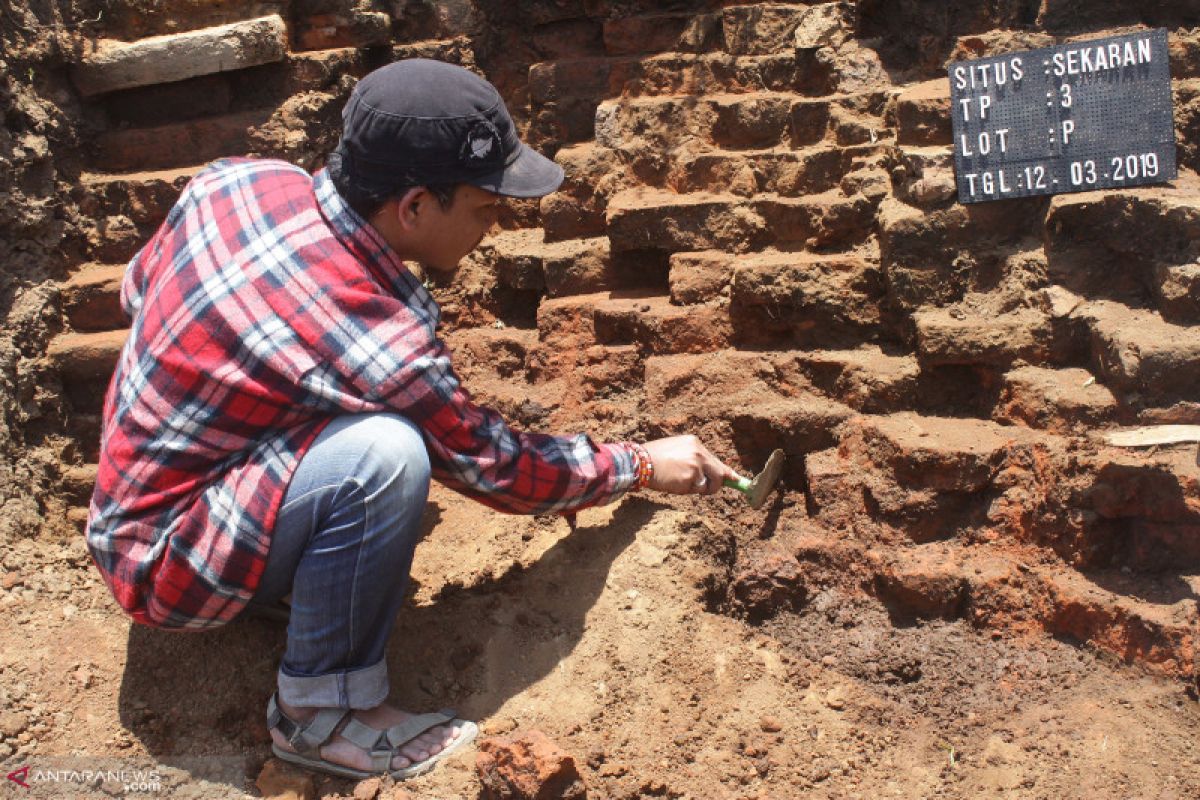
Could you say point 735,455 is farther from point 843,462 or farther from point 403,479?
point 403,479

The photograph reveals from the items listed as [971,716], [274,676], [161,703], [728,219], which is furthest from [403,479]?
[728,219]

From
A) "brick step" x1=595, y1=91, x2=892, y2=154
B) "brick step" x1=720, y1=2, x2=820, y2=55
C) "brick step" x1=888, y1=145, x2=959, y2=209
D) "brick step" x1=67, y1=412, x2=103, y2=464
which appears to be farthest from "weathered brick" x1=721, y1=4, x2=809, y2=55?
"brick step" x1=67, y1=412, x2=103, y2=464

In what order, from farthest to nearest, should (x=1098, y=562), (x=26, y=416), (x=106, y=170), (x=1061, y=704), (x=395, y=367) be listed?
(x=106, y=170), (x=26, y=416), (x=1098, y=562), (x=1061, y=704), (x=395, y=367)

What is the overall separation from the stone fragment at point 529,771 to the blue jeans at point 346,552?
0.95 feet

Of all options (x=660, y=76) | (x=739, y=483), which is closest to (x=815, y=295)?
(x=739, y=483)

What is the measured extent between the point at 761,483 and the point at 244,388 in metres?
1.26

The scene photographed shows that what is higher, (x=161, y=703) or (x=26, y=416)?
(x=26, y=416)

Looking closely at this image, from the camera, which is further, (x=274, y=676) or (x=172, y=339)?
(x=274, y=676)

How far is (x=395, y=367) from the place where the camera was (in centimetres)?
213

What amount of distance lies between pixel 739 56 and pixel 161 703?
96.1 inches

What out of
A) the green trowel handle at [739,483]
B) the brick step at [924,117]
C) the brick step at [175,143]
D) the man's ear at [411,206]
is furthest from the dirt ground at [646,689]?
the brick step at [175,143]

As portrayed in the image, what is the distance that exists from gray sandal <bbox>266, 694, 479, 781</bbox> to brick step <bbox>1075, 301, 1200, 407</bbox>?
1.63m

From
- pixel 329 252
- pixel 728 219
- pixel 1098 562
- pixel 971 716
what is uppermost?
pixel 329 252

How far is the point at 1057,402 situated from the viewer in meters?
2.69
